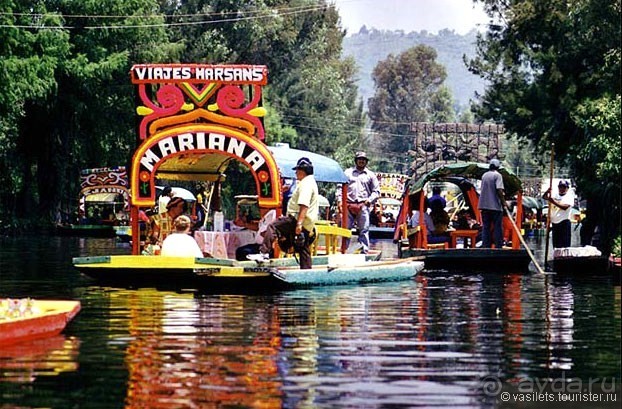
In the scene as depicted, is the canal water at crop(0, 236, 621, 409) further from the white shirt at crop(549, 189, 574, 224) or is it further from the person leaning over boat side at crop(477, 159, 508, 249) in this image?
the white shirt at crop(549, 189, 574, 224)

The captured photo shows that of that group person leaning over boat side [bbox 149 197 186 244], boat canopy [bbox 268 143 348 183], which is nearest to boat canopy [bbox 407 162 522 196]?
boat canopy [bbox 268 143 348 183]

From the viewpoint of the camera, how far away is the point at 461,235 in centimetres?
3050

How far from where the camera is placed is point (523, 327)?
1744 cm

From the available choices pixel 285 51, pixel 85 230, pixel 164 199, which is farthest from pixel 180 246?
pixel 285 51

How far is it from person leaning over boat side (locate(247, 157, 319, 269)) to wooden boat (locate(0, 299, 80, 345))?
571 cm

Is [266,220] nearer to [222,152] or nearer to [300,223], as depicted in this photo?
[222,152]

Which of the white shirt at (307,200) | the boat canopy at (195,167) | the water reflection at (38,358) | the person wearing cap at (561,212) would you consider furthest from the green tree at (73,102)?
the water reflection at (38,358)

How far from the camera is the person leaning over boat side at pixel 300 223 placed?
21.8 m

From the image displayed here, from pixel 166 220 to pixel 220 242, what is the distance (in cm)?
161

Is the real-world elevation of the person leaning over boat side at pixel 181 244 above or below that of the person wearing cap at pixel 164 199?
below

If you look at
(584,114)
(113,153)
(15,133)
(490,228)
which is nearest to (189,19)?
(113,153)

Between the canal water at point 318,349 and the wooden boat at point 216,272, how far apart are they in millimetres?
201

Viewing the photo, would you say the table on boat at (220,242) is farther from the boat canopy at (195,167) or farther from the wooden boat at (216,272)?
the boat canopy at (195,167)

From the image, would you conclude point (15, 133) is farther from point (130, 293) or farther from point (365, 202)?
point (130, 293)
